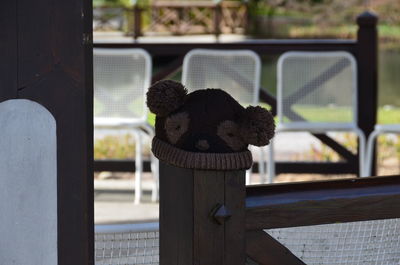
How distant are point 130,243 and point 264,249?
405 millimetres

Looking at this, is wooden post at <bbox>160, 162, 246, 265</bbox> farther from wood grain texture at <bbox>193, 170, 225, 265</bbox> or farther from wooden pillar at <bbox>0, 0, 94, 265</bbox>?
wooden pillar at <bbox>0, 0, 94, 265</bbox>

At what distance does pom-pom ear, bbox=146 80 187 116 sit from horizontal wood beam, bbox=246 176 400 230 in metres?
0.22

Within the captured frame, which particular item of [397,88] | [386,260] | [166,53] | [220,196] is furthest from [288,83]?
[397,88]

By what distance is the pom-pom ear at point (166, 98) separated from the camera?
169 centimetres

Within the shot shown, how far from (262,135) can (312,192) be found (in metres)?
0.18

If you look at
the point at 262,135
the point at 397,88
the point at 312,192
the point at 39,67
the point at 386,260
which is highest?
the point at 39,67

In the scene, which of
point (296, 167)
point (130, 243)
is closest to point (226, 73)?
point (296, 167)

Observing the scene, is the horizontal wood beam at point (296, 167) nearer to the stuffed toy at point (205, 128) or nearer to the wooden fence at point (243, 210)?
the wooden fence at point (243, 210)

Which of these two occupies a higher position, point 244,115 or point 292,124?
point 244,115

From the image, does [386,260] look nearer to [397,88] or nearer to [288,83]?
[288,83]

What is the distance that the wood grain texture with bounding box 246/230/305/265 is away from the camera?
5.51 ft

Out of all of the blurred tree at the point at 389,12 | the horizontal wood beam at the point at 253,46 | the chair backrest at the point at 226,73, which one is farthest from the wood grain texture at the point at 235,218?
the blurred tree at the point at 389,12

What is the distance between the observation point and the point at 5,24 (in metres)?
1.61

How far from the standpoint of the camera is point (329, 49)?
207 inches
